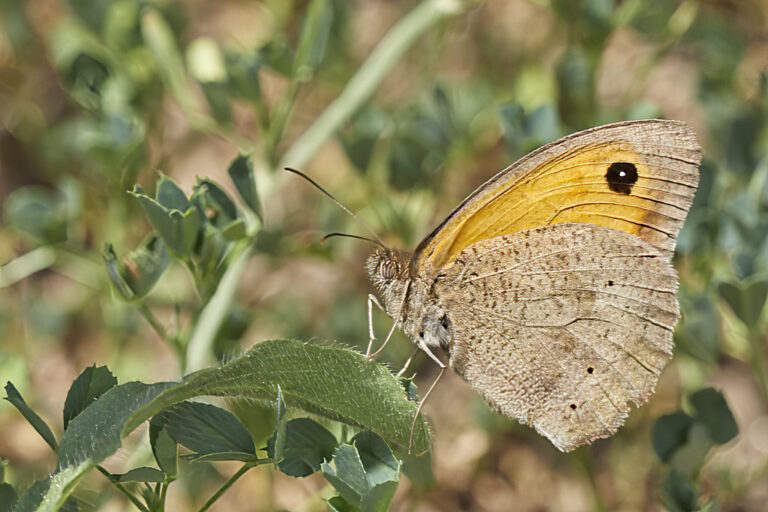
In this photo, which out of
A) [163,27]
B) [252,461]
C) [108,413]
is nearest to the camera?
[108,413]

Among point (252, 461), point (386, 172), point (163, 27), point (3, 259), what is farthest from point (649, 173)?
point (3, 259)

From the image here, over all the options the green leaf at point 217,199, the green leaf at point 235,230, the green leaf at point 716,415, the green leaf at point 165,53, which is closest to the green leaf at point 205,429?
the green leaf at point 235,230

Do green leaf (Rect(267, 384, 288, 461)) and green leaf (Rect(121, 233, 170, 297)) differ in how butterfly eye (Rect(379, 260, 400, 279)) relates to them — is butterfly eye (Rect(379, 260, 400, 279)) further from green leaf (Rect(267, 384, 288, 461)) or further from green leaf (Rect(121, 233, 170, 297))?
green leaf (Rect(267, 384, 288, 461))

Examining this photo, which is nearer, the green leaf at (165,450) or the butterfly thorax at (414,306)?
the green leaf at (165,450)

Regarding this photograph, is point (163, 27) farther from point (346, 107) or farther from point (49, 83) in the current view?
point (49, 83)

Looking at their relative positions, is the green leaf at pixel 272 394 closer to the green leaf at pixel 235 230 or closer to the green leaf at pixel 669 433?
the green leaf at pixel 235 230

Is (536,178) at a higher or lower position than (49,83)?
higher

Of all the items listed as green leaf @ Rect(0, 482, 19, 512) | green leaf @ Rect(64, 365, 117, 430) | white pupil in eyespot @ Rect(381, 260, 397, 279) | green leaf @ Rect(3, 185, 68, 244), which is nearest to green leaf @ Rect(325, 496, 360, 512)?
green leaf @ Rect(64, 365, 117, 430)
